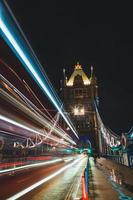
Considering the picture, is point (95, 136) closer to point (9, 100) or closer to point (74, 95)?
point (74, 95)

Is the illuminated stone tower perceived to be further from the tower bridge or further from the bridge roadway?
the bridge roadway

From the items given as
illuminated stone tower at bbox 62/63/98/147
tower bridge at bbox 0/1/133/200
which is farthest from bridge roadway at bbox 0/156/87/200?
illuminated stone tower at bbox 62/63/98/147

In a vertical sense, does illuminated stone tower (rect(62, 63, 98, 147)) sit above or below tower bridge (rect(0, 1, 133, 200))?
above

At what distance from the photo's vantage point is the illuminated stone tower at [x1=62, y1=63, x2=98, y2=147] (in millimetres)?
158625

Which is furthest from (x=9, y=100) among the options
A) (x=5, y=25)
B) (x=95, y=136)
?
(x=95, y=136)

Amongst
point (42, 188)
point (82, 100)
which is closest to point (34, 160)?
point (42, 188)

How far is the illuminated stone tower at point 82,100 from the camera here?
6245 inches

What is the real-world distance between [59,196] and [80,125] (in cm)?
14938

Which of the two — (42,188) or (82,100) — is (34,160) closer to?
(42,188)

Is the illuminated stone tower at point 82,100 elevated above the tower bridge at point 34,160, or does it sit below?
above

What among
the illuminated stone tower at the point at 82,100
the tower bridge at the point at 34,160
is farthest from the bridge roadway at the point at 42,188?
the illuminated stone tower at the point at 82,100

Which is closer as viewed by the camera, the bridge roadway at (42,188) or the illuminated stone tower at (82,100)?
the bridge roadway at (42,188)

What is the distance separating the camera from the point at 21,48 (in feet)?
59.3

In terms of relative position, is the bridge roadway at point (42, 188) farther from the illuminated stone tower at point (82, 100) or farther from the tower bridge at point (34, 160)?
the illuminated stone tower at point (82, 100)
